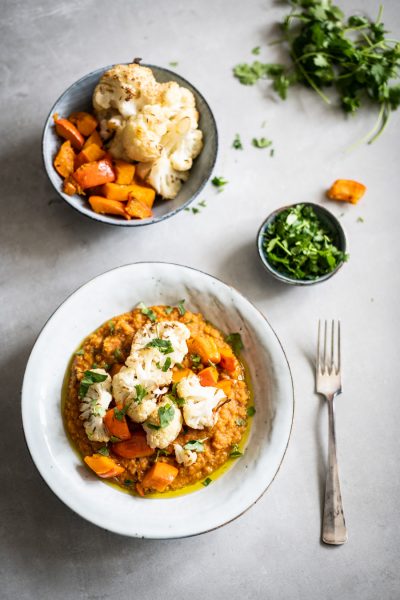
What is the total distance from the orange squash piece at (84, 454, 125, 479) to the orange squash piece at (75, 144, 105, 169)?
1740 mm

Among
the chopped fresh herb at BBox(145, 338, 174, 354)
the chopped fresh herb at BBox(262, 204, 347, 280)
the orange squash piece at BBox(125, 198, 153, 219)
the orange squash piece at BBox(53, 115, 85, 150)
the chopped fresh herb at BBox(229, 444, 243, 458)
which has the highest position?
the orange squash piece at BBox(53, 115, 85, 150)

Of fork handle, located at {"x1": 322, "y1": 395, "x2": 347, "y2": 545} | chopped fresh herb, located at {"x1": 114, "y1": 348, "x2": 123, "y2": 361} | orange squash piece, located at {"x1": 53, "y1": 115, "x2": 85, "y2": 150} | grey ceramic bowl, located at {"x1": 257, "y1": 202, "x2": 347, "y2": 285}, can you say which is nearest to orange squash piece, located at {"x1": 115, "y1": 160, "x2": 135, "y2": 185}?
orange squash piece, located at {"x1": 53, "y1": 115, "x2": 85, "y2": 150}

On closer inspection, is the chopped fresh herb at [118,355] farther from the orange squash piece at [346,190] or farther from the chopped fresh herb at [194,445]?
the orange squash piece at [346,190]

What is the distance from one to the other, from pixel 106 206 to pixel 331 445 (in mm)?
2032

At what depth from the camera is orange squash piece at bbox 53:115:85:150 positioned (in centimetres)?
352

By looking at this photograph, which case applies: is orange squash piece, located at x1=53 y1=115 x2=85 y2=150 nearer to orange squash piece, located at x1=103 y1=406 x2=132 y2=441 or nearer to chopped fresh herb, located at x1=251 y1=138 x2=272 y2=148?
chopped fresh herb, located at x1=251 y1=138 x2=272 y2=148

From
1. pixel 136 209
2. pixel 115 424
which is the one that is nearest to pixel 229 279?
pixel 136 209

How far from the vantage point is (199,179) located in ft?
11.9

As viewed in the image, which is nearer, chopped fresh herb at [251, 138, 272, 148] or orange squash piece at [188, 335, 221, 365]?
orange squash piece at [188, 335, 221, 365]

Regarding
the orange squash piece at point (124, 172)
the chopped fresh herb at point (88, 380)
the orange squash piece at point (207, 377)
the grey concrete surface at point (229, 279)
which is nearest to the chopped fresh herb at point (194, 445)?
the orange squash piece at point (207, 377)

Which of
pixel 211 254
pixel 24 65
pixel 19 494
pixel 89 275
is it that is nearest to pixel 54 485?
pixel 19 494

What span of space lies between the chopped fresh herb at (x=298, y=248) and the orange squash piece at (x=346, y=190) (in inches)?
12.4

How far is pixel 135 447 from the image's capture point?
3.23 metres

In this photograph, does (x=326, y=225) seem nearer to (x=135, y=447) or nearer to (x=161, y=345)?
(x=161, y=345)
